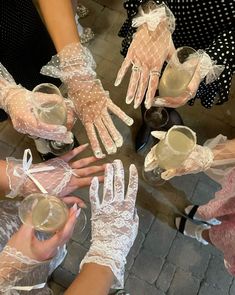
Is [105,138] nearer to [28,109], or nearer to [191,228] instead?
[28,109]

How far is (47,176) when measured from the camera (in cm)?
154

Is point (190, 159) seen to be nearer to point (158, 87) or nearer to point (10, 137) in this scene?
point (158, 87)

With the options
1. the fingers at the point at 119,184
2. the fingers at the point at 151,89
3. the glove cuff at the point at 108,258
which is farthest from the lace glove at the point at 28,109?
the glove cuff at the point at 108,258

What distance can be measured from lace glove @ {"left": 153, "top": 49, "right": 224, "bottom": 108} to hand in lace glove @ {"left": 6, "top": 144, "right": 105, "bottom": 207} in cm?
38

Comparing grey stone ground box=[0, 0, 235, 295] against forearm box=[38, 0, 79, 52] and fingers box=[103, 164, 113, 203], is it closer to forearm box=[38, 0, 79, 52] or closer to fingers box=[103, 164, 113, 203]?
fingers box=[103, 164, 113, 203]

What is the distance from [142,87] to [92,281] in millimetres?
761

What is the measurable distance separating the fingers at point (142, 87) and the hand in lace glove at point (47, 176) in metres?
0.30

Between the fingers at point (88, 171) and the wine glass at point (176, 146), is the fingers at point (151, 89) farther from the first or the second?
the fingers at point (88, 171)

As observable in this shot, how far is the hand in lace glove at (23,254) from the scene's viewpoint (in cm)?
125

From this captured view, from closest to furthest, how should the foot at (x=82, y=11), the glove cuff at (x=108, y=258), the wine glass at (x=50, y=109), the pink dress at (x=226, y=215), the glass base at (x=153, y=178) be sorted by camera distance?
the glove cuff at (x=108, y=258)
the wine glass at (x=50, y=109)
the pink dress at (x=226, y=215)
the glass base at (x=153, y=178)
the foot at (x=82, y=11)

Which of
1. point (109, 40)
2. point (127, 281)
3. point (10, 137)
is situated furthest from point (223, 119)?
point (10, 137)

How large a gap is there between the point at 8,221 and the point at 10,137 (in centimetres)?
91

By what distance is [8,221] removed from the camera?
1509mm

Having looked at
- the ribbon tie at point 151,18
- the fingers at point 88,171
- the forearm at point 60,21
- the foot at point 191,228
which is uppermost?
the forearm at point 60,21
